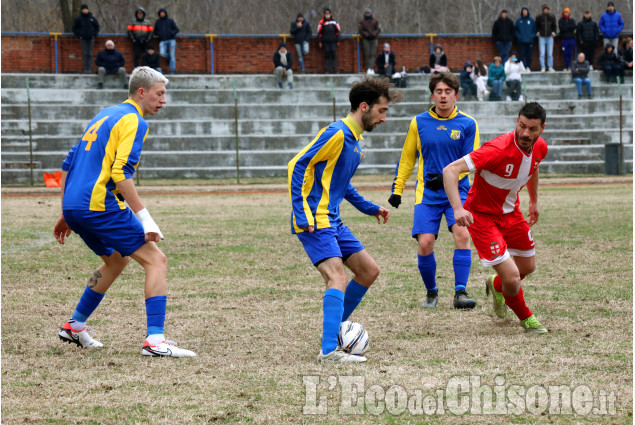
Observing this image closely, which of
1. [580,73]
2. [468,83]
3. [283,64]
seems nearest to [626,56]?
[580,73]

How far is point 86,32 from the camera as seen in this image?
1141 inches

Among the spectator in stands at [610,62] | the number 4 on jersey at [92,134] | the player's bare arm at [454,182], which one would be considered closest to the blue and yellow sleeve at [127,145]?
the number 4 on jersey at [92,134]

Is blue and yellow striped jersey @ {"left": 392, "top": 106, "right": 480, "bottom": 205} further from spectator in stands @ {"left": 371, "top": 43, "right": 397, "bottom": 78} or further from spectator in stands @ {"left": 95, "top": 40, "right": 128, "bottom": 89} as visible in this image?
spectator in stands @ {"left": 95, "top": 40, "right": 128, "bottom": 89}

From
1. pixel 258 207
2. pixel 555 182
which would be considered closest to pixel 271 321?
pixel 258 207

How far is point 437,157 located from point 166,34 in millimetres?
Answer: 22712

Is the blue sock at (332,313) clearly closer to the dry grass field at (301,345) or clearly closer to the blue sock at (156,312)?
the dry grass field at (301,345)

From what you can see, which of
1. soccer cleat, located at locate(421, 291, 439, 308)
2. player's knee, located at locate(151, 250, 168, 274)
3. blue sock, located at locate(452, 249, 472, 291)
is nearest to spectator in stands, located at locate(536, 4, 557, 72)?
blue sock, located at locate(452, 249, 472, 291)

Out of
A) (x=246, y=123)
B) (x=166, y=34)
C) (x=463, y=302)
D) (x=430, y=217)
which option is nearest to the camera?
(x=463, y=302)

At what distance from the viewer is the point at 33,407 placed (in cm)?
464

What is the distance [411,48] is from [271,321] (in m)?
26.2

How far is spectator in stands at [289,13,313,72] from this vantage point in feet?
98.8

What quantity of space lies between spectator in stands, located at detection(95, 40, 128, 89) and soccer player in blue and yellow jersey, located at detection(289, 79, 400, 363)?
23738 mm

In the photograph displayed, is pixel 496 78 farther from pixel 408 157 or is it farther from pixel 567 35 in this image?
pixel 408 157

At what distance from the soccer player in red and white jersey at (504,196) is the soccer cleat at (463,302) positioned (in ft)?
2.59
